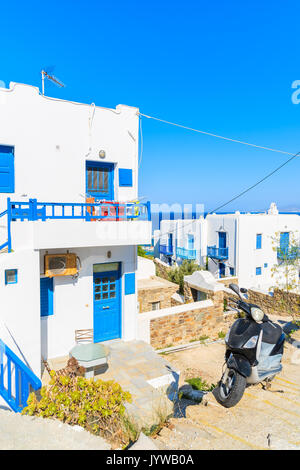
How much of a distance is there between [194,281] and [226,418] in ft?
33.4

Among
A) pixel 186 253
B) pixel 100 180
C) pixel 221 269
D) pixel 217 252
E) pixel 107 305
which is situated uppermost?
pixel 100 180

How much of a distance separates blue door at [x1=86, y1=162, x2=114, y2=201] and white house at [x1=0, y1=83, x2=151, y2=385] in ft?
0.10

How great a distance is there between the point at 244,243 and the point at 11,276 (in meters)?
20.4

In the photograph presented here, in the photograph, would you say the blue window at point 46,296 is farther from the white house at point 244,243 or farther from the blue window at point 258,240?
the blue window at point 258,240

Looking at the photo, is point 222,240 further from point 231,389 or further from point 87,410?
point 87,410

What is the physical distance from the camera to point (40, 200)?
26.9 feet

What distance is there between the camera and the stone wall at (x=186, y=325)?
9602 millimetres

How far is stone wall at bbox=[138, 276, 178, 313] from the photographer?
13.7 m

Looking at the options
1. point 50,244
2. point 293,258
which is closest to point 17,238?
point 50,244

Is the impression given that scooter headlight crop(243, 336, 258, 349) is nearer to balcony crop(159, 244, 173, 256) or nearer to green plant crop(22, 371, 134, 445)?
green plant crop(22, 371, 134, 445)

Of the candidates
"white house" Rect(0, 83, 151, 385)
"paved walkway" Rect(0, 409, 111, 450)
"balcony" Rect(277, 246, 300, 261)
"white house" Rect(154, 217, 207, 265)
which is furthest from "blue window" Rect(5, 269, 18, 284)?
"white house" Rect(154, 217, 207, 265)

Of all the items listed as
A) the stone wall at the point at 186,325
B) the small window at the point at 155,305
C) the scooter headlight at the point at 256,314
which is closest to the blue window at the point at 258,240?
the small window at the point at 155,305

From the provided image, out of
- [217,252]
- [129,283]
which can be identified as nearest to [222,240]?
[217,252]

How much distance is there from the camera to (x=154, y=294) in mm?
14023
